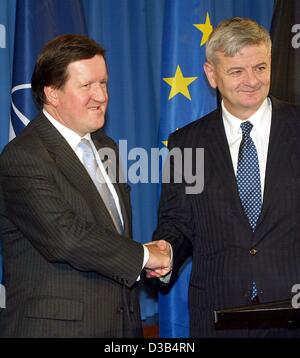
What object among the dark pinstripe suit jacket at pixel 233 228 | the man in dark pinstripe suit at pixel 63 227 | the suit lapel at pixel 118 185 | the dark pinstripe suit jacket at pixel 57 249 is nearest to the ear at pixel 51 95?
the man in dark pinstripe suit at pixel 63 227

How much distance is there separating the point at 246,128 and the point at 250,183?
0.22 meters

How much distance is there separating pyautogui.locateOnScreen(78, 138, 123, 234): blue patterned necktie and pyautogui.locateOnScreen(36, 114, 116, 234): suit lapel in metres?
0.07

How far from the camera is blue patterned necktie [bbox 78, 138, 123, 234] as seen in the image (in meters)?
2.35

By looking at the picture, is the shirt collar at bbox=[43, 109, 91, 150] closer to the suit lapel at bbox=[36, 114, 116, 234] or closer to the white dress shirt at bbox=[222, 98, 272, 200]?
A: the suit lapel at bbox=[36, 114, 116, 234]

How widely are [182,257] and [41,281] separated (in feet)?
2.44

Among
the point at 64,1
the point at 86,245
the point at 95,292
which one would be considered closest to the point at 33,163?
the point at 86,245

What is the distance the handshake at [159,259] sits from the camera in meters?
2.38

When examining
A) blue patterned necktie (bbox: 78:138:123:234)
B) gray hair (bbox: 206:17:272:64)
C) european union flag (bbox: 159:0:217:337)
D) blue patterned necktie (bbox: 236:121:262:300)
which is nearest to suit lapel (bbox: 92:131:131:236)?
blue patterned necktie (bbox: 78:138:123:234)

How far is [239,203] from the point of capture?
94.5 inches

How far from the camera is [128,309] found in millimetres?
2305

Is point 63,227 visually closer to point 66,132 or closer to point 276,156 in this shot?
point 66,132

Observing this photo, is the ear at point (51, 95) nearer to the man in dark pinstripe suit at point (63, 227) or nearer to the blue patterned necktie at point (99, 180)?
the man in dark pinstripe suit at point (63, 227)

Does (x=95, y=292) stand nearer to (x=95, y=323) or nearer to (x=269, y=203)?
(x=95, y=323)

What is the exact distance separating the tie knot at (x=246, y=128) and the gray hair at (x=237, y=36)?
0.27m
